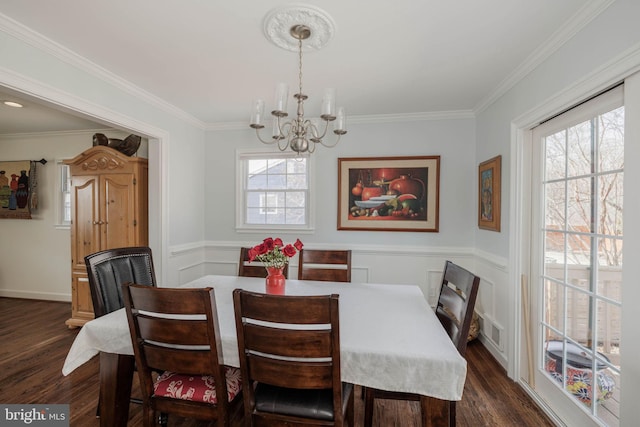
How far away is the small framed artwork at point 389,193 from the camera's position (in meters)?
3.37

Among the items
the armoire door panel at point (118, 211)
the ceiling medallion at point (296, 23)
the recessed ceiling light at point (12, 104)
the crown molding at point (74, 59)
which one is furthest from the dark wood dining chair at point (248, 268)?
the recessed ceiling light at point (12, 104)

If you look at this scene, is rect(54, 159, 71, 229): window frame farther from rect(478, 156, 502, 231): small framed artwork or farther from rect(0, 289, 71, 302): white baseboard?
rect(478, 156, 502, 231): small framed artwork

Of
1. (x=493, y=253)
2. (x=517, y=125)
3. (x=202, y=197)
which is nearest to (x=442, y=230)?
(x=493, y=253)

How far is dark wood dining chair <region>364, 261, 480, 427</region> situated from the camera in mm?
1415

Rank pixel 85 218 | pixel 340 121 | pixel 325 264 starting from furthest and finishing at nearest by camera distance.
Answer: pixel 85 218
pixel 325 264
pixel 340 121

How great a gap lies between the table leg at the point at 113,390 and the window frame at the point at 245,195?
230 cm

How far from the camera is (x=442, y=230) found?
3361 mm

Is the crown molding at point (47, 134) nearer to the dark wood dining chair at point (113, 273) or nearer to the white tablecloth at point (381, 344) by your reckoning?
the dark wood dining chair at point (113, 273)

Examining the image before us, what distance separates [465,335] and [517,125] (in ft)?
5.95

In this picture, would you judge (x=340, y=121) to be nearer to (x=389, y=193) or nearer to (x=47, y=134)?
(x=389, y=193)

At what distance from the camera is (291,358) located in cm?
121

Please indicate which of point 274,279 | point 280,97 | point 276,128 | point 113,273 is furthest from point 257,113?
point 113,273

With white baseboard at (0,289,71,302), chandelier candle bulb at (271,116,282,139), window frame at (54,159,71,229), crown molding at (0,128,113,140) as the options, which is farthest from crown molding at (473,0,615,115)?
white baseboard at (0,289,71,302)

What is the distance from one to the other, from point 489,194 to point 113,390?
10.5ft
